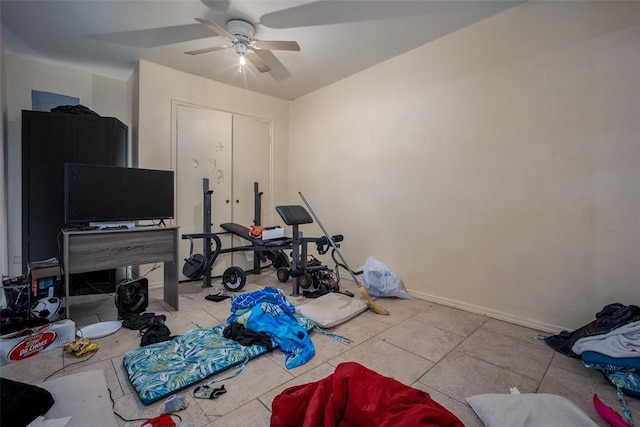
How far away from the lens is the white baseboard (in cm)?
242

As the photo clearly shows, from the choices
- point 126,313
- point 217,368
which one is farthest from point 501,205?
point 126,313

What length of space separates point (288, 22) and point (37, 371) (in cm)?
337

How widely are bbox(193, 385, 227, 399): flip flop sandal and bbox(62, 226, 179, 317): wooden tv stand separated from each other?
1.44 meters

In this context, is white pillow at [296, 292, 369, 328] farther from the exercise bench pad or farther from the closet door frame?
the closet door frame

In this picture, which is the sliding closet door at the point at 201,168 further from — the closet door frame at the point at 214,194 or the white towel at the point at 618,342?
the white towel at the point at 618,342

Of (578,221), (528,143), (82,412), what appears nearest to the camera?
(82,412)

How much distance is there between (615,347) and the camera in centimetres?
178

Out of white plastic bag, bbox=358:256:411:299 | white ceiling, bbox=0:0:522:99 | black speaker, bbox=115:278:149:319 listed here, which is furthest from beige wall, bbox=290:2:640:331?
black speaker, bbox=115:278:149:319

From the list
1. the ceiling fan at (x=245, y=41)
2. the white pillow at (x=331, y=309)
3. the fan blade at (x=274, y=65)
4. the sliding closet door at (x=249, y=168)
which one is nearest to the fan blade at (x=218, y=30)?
the ceiling fan at (x=245, y=41)

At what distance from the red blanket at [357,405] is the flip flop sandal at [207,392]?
45 cm

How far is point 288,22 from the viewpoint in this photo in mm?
2723

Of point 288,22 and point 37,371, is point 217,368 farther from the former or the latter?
point 288,22

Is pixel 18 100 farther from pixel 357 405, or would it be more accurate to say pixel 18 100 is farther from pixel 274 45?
pixel 357 405

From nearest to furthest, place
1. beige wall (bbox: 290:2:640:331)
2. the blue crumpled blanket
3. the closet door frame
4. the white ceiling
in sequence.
Result: the blue crumpled blanket < beige wall (bbox: 290:2:640:331) < the white ceiling < the closet door frame
